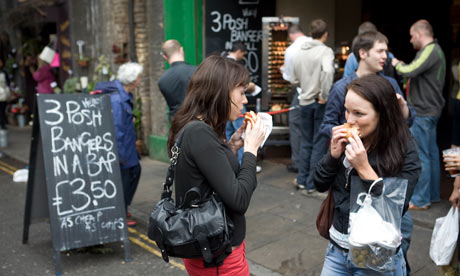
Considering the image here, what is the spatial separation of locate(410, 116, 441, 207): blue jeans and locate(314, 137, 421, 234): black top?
311 centimetres

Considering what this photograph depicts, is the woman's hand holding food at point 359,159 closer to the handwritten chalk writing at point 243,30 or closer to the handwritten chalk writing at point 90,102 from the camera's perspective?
the handwritten chalk writing at point 90,102

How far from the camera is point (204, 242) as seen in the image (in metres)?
2.11

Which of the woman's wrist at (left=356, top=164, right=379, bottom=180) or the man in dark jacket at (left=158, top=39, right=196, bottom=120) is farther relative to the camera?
the man in dark jacket at (left=158, top=39, right=196, bottom=120)

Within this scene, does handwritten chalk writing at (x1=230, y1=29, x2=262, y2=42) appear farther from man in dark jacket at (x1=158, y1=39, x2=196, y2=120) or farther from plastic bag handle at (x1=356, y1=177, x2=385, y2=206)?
plastic bag handle at (x1=356, y1=177, x2=385, y2=206)

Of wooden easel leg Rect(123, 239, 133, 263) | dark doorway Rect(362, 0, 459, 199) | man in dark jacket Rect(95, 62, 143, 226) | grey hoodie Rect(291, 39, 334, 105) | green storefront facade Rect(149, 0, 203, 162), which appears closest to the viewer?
wooden easel leg Rect(123, 239, 133, 263)

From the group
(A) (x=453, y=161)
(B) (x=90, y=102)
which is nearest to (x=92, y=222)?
(B) (x=90, y=102)

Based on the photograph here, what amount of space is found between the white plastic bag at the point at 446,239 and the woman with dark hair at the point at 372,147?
0.73 meters

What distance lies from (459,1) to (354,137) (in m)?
8.42

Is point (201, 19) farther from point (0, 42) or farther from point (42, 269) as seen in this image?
point (0, 42)

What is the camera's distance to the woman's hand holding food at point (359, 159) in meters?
2.16

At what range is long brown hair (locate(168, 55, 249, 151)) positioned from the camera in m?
2.29

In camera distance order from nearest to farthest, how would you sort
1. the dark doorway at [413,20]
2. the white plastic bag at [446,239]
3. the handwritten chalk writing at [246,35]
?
1. the white plastic bag at [446,239]
2. the handwritten chalk writing at [246,35]
3. the dark doorway at [413,20]

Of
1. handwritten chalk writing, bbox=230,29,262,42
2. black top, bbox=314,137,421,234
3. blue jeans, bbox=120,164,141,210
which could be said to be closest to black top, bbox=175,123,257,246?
black top, bbox=314,137,421,234

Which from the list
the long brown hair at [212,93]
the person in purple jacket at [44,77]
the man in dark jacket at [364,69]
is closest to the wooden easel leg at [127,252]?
the man in dark jacket at [364,69]
